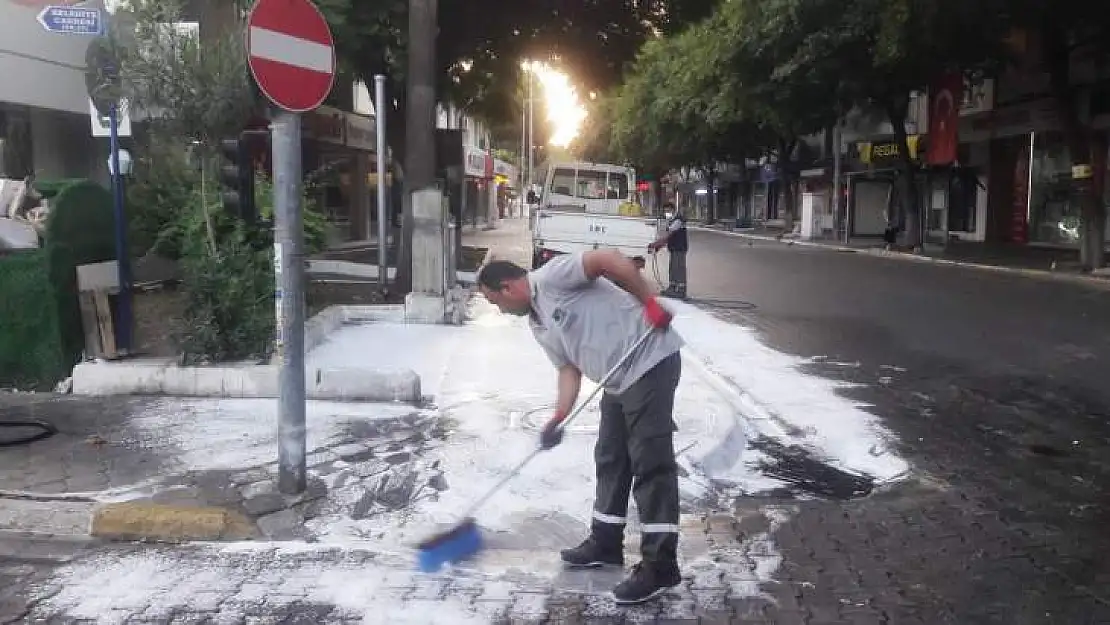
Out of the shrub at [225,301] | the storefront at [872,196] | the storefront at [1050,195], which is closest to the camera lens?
the shrub at [225,301]

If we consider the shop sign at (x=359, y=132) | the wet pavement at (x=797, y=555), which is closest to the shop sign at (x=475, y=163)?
the shop sign at (x=359, y=132)

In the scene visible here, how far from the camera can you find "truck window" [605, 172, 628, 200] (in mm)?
21766

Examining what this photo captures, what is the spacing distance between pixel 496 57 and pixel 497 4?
2437 mm

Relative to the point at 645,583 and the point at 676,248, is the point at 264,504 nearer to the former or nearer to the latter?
the point at 645,583

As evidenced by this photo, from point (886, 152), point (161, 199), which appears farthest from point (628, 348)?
point (886, 152)

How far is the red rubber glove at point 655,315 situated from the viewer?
4.05 m

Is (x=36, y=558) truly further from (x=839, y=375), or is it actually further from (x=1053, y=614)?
(x=839, y=375)

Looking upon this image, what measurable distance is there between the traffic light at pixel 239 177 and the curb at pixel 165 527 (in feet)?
6.25

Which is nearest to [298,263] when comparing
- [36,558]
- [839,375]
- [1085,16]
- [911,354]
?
[36,558]

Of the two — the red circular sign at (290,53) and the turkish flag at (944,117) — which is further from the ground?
the turkish flag at (944,117)

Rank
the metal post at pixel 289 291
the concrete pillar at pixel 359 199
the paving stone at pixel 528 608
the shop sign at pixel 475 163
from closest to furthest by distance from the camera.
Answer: the paving stone at pixel 528 608
the metal post at pixel 289 291
the concrete pillar at pixel 359 199
the shop sign at pixel 475 163

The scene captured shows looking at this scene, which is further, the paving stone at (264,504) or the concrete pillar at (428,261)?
the concrete pillar at (428,261)

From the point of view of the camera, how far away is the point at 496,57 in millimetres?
17719

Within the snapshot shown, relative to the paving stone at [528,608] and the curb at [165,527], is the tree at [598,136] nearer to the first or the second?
the curb at [165,527]
